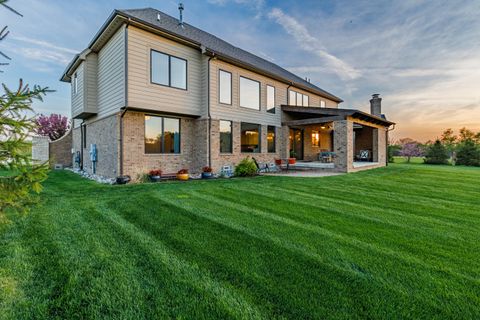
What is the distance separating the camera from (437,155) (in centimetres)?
2455

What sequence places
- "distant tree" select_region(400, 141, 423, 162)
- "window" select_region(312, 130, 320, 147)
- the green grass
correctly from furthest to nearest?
1. "distant tree" select_region(400, 141, 423, 162)
2. "window" select_region(312, 130, 320, 147)
3. the green grass

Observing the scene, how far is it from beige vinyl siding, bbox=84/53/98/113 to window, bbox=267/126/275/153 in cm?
945

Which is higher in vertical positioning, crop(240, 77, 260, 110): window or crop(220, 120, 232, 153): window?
crop(240, 77, 260, 110): window

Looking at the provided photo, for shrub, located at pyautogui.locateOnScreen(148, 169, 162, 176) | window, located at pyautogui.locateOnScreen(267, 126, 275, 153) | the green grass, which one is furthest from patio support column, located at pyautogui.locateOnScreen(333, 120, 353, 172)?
shrub, located at pyautogui.locateOnScreen(148, 169, 162, 176)

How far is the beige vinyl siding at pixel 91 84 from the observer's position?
1126 cm

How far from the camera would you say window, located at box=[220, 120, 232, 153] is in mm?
12039

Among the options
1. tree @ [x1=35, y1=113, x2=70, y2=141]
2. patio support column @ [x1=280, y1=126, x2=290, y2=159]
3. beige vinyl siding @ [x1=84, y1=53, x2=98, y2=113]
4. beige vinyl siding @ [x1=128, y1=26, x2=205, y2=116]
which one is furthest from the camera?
tree @ [x1=35, y1=113, x2=70, y2=141]

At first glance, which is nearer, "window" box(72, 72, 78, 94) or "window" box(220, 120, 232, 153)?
"window" box(220, 120, 232, 153)

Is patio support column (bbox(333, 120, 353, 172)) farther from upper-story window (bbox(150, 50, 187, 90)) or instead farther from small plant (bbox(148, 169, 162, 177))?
small plant (bbox(148, 169, 162, 177))

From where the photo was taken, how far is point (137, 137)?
9773mm

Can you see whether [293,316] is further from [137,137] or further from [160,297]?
[137,137]

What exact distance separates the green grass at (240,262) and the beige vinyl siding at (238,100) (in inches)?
282

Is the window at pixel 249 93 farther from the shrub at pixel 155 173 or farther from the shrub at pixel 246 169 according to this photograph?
the shrub at pixel 155 173

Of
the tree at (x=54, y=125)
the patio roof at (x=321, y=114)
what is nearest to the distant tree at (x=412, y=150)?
the patio roof at (x=321, y=114)
